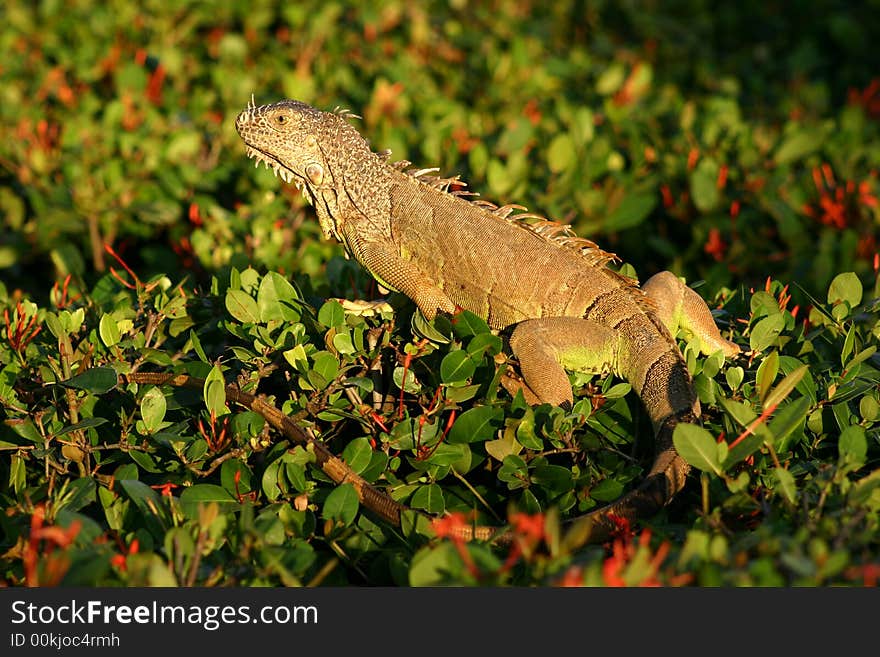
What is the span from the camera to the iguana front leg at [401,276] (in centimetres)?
377

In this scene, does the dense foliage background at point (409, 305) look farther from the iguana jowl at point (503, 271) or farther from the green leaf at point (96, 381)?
the iguana jowl at point (503, 271)

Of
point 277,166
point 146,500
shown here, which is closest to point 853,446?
point 146,500

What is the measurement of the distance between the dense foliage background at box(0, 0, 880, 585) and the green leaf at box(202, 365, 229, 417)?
0.6 inches

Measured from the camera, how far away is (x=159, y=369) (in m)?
3.37

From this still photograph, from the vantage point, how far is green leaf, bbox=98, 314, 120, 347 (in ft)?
10.8

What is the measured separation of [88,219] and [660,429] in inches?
134

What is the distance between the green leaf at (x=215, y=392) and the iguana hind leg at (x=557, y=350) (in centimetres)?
98

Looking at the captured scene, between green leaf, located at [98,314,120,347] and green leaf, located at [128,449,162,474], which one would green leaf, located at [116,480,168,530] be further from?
green leaf, located at [98,314,120,347]

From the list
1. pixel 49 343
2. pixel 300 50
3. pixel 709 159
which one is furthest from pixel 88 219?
pixel 709 159

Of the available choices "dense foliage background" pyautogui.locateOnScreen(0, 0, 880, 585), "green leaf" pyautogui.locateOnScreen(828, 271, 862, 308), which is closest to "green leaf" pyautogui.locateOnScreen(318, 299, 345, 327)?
"dense foliage background" pyautogui.locateOnScreen(0, 0, 880, 585)

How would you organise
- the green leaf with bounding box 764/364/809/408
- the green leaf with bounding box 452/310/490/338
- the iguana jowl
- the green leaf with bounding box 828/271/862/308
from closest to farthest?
1. the green leaf with bounding box 764/364/809/408
2. the green leaf with bounding box 452/310/490/338
3. the iguana jowl
4. the green leaf with bounding box 828/271/862/308

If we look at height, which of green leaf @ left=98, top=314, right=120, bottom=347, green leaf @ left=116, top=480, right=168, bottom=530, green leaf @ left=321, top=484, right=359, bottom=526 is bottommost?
green leaf @ left=321, top=484, right=359, bottom=526

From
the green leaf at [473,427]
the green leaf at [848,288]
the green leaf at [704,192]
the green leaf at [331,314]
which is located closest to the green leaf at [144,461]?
the green leaf at [331,314]

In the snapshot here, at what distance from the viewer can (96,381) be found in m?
2.98
